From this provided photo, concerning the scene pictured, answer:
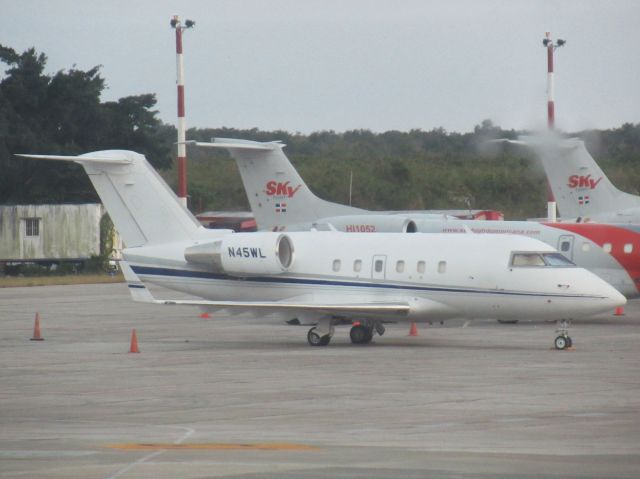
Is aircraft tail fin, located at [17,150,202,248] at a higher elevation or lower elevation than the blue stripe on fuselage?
higher

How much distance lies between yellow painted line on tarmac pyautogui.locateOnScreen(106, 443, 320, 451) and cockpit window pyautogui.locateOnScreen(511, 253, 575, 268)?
13.4m

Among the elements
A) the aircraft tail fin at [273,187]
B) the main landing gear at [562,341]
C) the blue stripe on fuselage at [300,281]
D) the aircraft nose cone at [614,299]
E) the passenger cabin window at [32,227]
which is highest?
the aircraft tail fin at [273,187]

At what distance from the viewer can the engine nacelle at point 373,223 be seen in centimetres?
3791

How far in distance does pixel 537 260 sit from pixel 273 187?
1406 cm

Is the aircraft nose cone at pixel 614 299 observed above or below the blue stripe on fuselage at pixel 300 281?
below

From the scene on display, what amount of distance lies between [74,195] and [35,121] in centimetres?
477

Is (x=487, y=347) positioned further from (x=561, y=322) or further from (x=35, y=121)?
(x=35, y=121)

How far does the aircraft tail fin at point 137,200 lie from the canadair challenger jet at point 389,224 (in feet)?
17.5

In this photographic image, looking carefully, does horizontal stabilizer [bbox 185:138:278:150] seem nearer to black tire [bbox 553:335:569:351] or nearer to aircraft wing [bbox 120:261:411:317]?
aircraft wing [bbox 120:261:411:317]

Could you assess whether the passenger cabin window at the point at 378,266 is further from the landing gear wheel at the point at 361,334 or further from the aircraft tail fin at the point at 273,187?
the aircraft tail fin at the point at 273,187

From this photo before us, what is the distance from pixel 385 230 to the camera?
37906mm

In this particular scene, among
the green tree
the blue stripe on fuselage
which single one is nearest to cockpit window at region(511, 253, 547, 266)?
the blue stripe on fuselage

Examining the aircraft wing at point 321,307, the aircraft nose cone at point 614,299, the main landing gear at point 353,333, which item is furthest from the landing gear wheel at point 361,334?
the aircraft nose cone at point 614,299

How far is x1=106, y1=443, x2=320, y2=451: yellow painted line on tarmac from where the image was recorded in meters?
14.6
